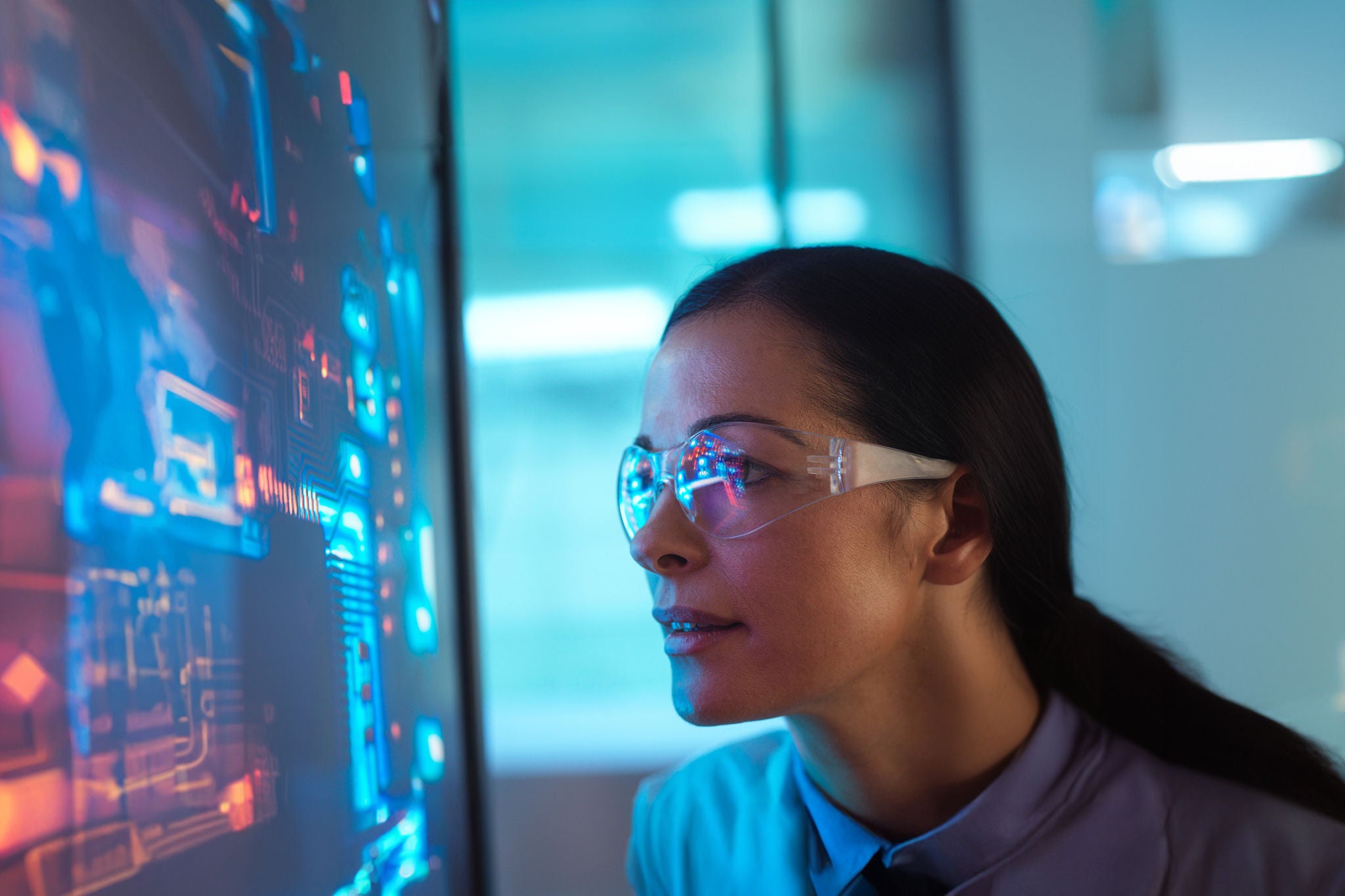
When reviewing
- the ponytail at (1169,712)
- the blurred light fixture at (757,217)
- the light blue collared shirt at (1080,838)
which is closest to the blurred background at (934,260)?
the blurred light fixture at (757,217)

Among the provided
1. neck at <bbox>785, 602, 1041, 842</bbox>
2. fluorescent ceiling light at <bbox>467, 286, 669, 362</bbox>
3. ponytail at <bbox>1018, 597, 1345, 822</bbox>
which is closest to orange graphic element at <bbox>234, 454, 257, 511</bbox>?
neck at <bbox>785, 602, 1041, 842</bbox>

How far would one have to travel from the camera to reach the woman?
2.92ft

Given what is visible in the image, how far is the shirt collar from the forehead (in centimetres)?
40

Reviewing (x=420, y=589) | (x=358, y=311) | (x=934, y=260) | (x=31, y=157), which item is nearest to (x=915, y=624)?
(x=420, y=589)

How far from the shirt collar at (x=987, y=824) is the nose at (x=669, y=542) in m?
0.35

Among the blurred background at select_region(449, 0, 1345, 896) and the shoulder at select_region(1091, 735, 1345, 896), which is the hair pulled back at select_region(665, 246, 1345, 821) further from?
the blurred background at select_region(449, 0, 1345, 896)

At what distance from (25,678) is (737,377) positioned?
68 centimetres

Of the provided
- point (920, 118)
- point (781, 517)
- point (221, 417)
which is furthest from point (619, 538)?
point (221, 417)

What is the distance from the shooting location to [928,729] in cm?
98

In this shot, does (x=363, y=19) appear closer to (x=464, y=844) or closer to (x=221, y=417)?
(x=221, y=417)

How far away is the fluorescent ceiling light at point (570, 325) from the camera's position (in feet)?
8.87

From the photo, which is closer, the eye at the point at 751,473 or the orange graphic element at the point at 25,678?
the orange graphic element at the point at 25,678

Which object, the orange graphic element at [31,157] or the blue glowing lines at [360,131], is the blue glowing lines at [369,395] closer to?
the blue glowing lines at [360,131]

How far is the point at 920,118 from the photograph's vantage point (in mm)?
2617
